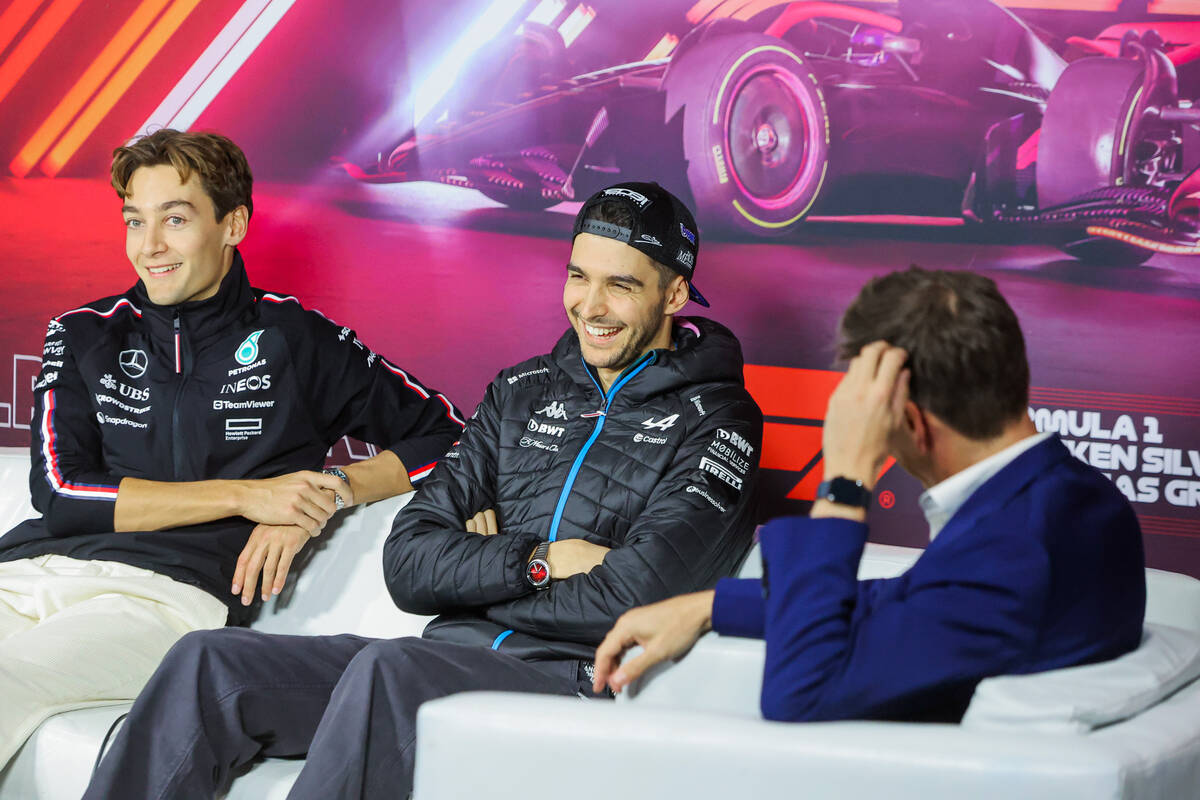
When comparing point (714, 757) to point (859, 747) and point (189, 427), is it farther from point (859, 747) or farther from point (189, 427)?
point (189, 427)

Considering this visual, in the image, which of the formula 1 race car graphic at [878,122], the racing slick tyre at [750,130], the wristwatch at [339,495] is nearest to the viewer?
the wristwatch at [339,495]

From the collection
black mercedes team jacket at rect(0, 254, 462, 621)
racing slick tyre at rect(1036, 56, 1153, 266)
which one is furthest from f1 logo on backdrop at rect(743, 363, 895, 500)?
black mercedes team jacket at rect(0, 254, 462, 621)

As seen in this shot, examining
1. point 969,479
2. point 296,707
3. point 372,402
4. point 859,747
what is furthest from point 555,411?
point 859,747

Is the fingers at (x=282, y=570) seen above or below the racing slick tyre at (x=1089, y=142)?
below

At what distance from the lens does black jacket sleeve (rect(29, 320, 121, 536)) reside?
2484 mm

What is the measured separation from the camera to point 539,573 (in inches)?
82.5

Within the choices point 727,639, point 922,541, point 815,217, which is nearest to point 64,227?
point 815,217

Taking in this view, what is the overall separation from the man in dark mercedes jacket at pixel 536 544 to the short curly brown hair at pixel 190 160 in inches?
31.7

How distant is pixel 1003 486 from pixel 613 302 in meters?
1.10

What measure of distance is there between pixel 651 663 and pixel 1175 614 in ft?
3.36

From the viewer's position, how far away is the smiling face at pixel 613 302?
2314 millimetres

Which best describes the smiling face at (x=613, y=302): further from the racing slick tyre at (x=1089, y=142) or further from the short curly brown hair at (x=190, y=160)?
the racing slick tyre at (x=1089, y=142)

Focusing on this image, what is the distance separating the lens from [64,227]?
403 cm

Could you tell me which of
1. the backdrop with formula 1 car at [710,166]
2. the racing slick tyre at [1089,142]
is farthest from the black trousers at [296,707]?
the racing slick tyre at [1089,142]
